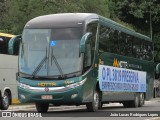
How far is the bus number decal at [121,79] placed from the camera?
70.6ft

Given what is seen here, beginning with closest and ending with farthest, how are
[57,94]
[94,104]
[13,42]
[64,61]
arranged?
[57,94]
[64,61]
[13,42]
[94,104]

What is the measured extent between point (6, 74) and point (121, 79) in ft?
18.8

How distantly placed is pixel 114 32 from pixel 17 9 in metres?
11.2

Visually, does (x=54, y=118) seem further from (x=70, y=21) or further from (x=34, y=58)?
(x=70, y=21)

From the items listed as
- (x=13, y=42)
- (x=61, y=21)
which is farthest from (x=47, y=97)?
(x=61, y=21)

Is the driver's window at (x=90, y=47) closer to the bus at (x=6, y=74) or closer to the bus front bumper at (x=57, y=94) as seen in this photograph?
the bus front bumper at (x=57, y=94)

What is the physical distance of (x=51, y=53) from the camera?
754 inches

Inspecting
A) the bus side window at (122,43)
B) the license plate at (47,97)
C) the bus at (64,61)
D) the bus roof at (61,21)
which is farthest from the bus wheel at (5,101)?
the bus side window at (122,43)

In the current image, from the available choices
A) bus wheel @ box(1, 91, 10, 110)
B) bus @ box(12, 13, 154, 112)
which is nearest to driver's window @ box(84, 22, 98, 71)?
bus @ box(12, 13, 154, 112)

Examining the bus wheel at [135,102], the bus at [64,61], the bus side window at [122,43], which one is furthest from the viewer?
the bus wheel at [135,102]

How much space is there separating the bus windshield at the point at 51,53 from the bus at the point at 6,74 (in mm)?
4996

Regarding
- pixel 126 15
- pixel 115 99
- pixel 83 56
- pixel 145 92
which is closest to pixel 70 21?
pixel 83 56

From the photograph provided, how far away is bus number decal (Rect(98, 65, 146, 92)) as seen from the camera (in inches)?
848

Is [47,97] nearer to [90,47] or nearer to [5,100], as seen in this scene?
[90,47]
